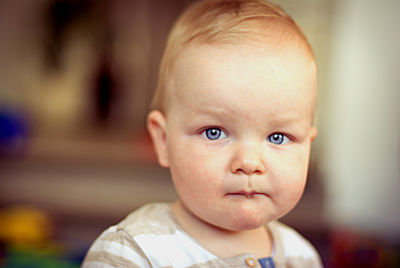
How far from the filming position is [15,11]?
135 inches

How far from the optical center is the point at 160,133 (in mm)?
707

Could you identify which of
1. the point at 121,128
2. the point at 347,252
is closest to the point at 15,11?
the point at 121,128

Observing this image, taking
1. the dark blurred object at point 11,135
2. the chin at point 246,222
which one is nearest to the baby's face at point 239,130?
the chin at point 246,222

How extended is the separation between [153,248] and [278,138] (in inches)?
9.4

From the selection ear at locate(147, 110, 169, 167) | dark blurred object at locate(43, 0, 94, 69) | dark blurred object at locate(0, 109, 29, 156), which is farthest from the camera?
dark blurred object at locate(43, 0, 94, 69)

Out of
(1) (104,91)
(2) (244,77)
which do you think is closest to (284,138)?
(2) (244,77)

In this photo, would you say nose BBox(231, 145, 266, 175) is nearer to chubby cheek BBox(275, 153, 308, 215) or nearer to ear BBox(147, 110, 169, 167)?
chubby cheek BBox(275, 153, 308, 215)

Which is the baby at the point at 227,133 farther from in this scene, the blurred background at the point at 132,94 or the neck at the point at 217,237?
the blurred background at the point at 132,94

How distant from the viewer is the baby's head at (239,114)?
23.0 inches

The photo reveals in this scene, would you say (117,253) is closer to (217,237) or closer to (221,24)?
(217,237)

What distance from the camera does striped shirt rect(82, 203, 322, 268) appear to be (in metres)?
0.62

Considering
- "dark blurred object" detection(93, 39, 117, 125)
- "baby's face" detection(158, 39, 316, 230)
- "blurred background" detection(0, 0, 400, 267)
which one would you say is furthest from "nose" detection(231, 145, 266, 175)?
"dark blurred object" detection(93, 39, 117, 125)

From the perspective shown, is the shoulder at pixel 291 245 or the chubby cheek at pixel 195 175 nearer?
the chubby cheek at pixel 195 175

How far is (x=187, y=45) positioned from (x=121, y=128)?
9.27ft
